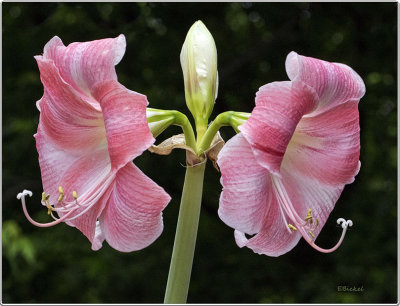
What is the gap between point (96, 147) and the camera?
115 centimetres

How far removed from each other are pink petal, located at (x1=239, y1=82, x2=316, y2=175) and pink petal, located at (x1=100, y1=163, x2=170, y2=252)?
17 centimetres

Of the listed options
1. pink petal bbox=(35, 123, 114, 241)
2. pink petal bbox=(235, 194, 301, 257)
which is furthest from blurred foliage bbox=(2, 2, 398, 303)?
pink petal bbox=(235, 194, 301, 257)

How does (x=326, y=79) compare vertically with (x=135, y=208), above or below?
above

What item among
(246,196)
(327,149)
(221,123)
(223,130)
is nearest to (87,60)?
(221,123)

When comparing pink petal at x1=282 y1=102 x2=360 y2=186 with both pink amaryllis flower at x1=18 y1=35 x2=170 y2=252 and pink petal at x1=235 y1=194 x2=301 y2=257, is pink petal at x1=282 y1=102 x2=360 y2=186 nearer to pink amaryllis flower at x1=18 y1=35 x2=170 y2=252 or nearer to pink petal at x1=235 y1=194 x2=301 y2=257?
pink petal at x1=235 y1=194 x2=301 y2=257

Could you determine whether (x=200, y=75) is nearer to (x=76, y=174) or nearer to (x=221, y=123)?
(x=221, y=123)

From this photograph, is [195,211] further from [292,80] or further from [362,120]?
[362,120]

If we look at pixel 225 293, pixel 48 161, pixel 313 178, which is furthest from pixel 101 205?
pixel 225 293

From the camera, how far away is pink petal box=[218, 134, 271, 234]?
3.11 ft

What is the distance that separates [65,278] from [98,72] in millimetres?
2694

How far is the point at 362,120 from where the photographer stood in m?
3.37

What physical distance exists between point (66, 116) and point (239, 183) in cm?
36

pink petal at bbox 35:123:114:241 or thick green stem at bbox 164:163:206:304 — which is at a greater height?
pink petal at bbox 35:123:114:241

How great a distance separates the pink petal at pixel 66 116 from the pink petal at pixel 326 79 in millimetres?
363
